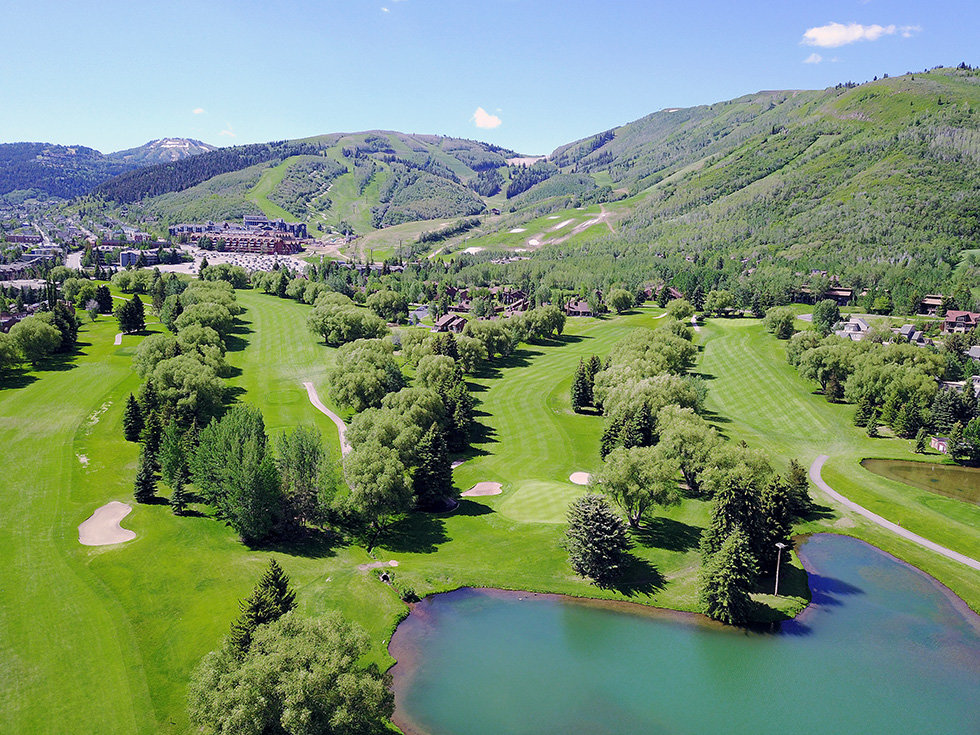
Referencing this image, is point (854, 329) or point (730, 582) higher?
point (854, 329)

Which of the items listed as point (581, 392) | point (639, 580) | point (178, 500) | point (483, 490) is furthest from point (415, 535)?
point (581, 392)

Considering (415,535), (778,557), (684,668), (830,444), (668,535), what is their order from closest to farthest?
(684,668) < (778,557) < (668,535) < (415,535) < (830,444)

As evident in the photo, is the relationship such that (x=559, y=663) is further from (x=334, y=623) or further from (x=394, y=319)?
(x=394, y=319)

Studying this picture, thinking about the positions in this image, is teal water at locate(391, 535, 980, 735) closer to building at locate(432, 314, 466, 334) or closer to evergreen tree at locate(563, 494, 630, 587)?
evergreen tree at locate(563, 494, 630, 587)

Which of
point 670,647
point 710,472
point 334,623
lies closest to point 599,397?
point 710,472

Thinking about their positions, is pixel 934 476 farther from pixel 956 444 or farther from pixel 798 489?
pixel 798 489

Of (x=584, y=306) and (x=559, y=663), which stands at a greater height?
(x=584, y=306)
